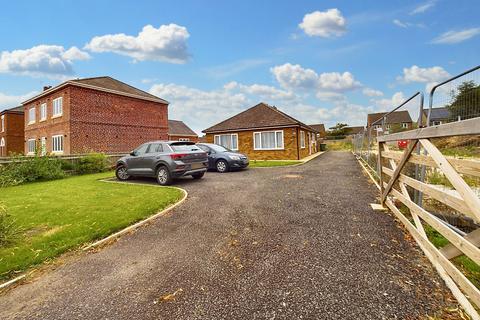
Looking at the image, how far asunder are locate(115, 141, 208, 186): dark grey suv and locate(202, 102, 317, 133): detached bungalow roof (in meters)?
11.7

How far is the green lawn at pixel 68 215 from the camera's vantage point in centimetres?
408

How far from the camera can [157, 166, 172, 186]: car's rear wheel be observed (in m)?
9.55

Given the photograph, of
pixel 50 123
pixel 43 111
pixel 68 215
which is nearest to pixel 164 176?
pixel 68 215

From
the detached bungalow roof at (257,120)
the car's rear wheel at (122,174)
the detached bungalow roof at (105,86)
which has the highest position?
the detached bungalow roof at (105,86)

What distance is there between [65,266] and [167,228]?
5.83ft

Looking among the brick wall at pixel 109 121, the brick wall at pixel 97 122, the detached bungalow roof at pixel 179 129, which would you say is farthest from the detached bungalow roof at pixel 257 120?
the detached bungalow roof at pixel 179 129

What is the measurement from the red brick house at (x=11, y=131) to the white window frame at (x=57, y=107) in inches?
651

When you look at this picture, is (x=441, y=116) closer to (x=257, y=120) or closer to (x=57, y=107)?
(x=257, y=120)

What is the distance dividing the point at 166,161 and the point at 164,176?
66 cm

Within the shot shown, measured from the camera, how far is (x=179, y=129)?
1711 inches

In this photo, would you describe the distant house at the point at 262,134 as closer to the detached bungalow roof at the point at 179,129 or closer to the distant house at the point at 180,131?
the distant house at the point at 180,131

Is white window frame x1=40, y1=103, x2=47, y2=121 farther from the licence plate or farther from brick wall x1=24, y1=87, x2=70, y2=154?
the licence plate

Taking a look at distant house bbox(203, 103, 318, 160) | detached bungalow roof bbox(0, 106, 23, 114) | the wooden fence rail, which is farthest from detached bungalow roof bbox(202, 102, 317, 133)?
detached bungalow roof bbox(0, 106, 23, 114)

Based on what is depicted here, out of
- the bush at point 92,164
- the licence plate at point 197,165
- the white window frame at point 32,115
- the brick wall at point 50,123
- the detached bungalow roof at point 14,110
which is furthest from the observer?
the detached bungalow roof at point 14,110
